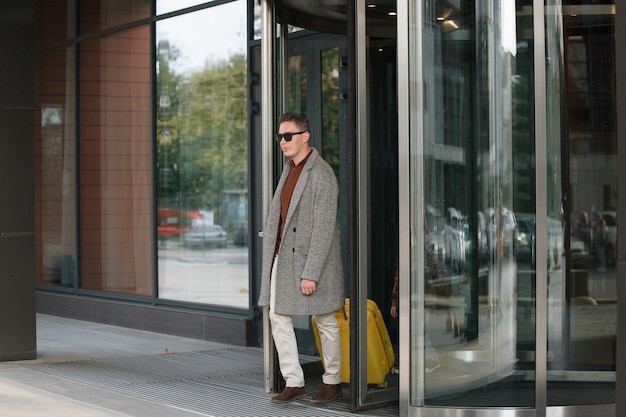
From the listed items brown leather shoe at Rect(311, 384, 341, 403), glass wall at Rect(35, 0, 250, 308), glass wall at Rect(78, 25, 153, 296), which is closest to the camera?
brown leather shoe at Rect(311, 384, 341, 403)

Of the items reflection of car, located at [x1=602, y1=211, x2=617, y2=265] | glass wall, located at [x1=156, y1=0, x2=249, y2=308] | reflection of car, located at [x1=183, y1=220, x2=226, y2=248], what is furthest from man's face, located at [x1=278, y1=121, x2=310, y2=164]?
reflection of car, located at [x1=183, y1=220, x2=226, y2=248]

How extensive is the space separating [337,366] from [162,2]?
5937 millimetres

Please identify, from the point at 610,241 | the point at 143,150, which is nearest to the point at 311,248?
the point at 610,241

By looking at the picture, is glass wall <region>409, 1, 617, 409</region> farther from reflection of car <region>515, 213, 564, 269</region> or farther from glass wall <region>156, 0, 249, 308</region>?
glass wall <region>156, 0, 249, 308</region>

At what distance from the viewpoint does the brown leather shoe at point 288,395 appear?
730cm

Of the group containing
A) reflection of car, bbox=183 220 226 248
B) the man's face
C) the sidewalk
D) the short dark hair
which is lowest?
the sidewalk

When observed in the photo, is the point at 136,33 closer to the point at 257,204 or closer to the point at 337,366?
the point at 257,204

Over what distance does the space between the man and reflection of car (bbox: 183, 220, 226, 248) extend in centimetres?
379

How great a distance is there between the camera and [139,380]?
8.37 meters

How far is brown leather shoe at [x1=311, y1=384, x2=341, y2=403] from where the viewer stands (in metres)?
7.25

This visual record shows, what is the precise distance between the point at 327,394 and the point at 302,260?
2.87ft

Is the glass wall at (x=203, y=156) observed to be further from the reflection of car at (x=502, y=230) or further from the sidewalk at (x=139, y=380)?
the reflection of car at (x=502, y=230)

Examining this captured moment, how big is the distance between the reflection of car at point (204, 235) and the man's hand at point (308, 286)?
4058 mm

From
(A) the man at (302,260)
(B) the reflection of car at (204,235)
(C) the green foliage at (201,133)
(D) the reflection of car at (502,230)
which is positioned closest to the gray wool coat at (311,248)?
(A) the man at (302,260)
